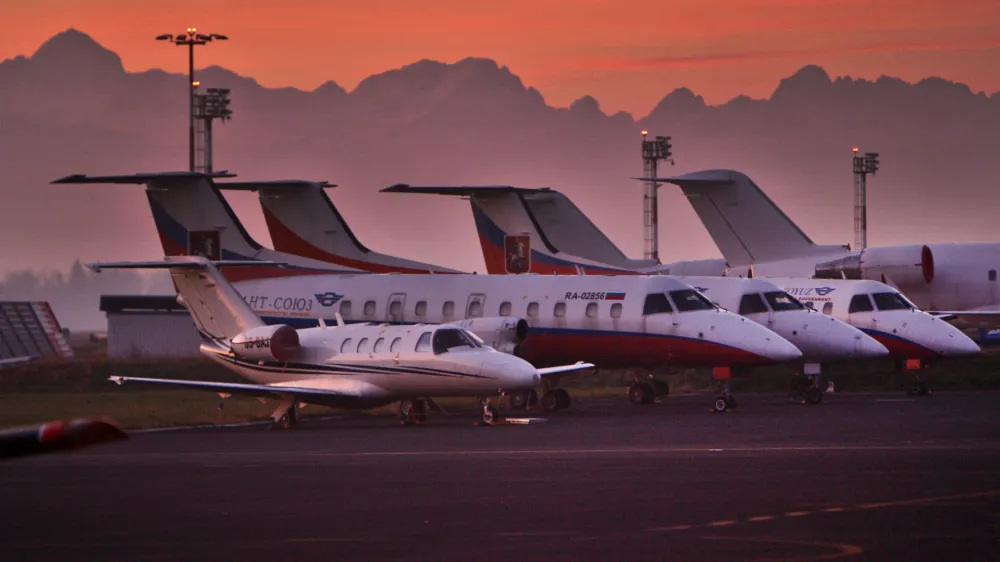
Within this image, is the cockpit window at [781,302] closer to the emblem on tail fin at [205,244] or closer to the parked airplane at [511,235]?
the parked airplane at [511,235]

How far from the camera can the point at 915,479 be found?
61.0 feet

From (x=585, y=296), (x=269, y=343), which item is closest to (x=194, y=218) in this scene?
(x=269, y=343)

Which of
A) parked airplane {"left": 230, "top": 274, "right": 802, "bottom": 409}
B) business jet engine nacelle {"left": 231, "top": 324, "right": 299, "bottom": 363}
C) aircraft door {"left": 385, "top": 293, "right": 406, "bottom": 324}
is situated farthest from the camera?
aircraft door {"left": 385, "top": 293, "right": 406, "bottom": 324}

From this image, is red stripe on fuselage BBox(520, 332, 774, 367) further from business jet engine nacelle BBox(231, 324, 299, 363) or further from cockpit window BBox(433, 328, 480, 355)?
business jet engine nacelle BBox(231, 324, 299, 363)

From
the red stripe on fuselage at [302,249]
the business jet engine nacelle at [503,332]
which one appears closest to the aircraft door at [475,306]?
the business jet engine nacelle at [503,332]

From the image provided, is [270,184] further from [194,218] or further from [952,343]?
[952,343]

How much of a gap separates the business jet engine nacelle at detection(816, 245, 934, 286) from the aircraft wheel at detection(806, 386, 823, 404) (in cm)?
1381

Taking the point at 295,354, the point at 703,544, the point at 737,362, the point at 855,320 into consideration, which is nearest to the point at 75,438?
the point at 703,544

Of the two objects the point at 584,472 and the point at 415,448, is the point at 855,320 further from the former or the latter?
the point at 584,472

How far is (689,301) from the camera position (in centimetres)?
3612

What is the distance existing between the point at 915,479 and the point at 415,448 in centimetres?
902

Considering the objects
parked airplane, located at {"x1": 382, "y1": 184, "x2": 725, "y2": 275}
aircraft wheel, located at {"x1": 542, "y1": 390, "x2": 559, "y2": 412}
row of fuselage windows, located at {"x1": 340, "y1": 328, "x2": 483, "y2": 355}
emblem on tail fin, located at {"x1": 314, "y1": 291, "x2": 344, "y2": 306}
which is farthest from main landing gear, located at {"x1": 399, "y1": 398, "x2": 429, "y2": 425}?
parked airplane, located at {"x1": 382, "y1": 184, "x2": 725, "y2": 275}

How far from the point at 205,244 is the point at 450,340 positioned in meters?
12.6

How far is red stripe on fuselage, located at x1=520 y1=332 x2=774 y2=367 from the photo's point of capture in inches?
1380
